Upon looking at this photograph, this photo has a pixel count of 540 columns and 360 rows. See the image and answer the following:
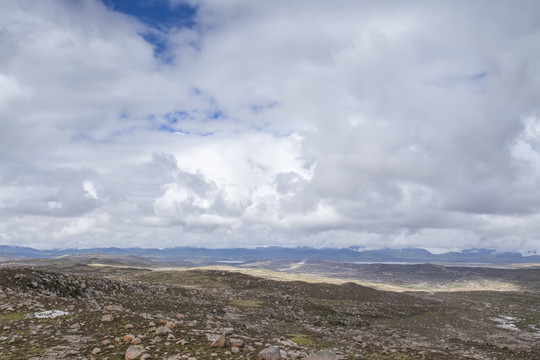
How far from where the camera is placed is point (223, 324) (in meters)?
23.5

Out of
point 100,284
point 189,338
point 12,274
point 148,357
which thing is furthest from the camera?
point 100,284

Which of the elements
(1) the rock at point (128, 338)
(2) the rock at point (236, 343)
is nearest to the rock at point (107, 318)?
(1) the rock at point (128, 338)

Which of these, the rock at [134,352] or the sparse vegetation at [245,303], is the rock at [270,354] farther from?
the sparse vegetation at [245,303]

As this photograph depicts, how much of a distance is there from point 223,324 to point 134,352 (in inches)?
425

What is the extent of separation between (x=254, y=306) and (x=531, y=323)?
181 feet

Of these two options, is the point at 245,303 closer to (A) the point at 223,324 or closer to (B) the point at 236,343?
(A) the point at 223,324

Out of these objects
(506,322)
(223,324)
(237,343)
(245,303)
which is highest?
(237,343)

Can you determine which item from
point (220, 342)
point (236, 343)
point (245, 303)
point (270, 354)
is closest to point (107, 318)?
point (220, 342)

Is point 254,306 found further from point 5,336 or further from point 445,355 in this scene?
point 5,336

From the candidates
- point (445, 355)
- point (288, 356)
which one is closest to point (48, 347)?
point (288, 356)

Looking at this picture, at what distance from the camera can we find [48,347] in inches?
571

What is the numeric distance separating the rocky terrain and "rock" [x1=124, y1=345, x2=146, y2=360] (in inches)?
1.5

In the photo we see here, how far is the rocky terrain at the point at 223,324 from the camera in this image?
14609 millimetres

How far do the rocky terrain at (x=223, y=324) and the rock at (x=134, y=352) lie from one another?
0.04 metres
